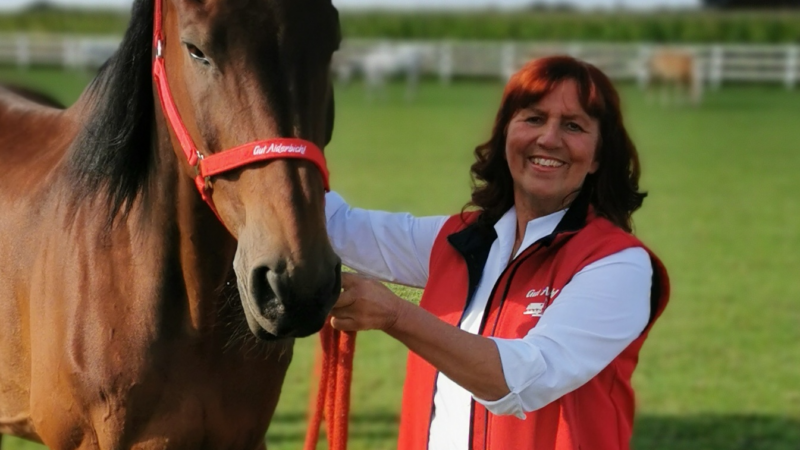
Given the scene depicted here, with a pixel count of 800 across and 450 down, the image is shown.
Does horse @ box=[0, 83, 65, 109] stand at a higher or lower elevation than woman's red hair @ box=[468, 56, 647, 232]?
lower

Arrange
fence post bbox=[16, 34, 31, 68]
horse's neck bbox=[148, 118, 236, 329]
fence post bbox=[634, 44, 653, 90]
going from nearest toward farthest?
horse's neck bbox=[148, 118, 236, 329] → fence post bbox=[634, 44, 653, 90] → fence post bbox=[16, 34, 31, 68]

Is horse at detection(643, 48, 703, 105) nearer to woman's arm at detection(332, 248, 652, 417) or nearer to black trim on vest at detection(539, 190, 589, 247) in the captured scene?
black trim on vest at detection(539, 190, 589, 247)

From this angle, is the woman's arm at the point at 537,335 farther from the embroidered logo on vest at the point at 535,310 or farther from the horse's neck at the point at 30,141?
the horse's neck at the point at 30,141

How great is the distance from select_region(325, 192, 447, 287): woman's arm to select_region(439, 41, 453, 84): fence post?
84.8ft

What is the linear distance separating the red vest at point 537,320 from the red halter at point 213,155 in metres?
0.64

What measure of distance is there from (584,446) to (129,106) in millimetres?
1366

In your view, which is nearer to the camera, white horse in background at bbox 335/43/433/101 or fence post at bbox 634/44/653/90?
fence post at bbox 634/44/653/90

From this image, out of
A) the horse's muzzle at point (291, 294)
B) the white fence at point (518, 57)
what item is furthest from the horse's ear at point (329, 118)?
the white fence at point (518, 57)

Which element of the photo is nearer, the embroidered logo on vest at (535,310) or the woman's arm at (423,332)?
the woman's arm at (423,332)

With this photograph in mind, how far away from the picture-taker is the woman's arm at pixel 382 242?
269 cm

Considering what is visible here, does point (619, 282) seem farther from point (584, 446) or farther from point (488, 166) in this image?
point (488, 166)

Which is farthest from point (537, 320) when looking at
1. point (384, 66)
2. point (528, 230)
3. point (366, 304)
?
point (384, 66)

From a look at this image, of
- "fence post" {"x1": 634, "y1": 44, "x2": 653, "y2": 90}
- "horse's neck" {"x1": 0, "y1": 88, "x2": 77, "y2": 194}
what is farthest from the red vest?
"fence post" {"x1": 634, "y1": 44, "x2": 653, "y2": 90}

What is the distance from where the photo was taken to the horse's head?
67.7 inches
